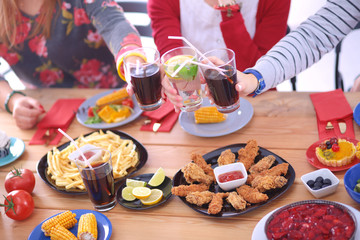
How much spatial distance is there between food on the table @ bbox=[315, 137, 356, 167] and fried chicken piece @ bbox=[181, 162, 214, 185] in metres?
0.47

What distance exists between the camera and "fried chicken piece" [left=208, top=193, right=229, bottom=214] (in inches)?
60.9

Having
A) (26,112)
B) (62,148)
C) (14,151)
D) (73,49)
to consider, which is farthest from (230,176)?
(73,49)

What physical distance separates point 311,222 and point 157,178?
2.29 feet

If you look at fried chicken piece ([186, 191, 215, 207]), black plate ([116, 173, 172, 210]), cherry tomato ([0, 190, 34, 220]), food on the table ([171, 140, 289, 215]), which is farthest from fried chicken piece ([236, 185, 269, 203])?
cherry tomato ([0, 190, 34, 220])

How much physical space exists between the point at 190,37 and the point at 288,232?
5.58 ft

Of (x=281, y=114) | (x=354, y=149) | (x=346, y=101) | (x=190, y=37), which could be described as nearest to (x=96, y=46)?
(x=190, y=37)

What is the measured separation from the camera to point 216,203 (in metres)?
1.57

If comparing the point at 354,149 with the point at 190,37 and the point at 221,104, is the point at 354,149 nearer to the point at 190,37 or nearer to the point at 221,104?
the point at 221,104

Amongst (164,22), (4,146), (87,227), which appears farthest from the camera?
(164,22)

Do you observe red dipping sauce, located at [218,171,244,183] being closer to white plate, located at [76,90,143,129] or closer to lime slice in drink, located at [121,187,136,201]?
lime slice in drink, located at [121,187,136,201]

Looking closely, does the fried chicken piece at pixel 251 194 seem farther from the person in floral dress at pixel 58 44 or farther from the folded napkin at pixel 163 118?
the person in floral dress at pixel 58 44

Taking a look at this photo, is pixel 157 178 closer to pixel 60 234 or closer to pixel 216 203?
pixel 216 203

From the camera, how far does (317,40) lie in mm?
2025

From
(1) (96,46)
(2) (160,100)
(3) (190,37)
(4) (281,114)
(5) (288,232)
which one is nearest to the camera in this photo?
(5) (288,232)
